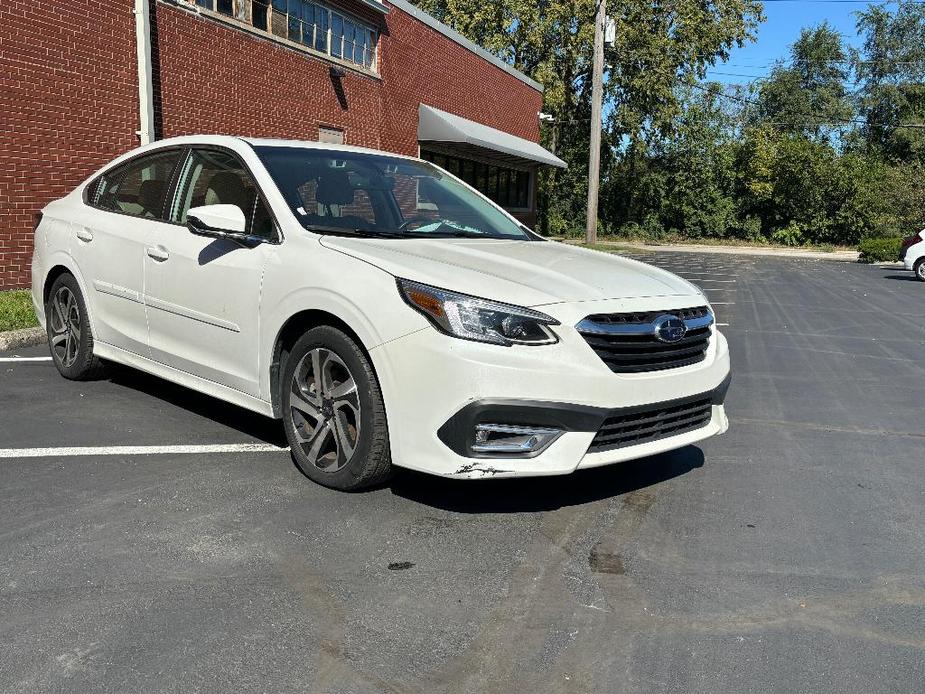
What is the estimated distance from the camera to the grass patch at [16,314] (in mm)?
8109

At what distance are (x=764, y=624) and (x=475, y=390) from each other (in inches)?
54.2

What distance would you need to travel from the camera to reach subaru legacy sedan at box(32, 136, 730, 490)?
3.72 m

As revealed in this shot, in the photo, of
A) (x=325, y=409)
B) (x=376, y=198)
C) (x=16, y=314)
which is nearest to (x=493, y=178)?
(x=16, y=314)

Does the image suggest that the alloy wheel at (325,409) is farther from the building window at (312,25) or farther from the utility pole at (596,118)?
the utility pole at (596,118)

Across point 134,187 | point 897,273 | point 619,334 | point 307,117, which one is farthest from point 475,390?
point 897,273

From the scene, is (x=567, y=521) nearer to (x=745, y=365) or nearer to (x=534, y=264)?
(x=534, y=264)

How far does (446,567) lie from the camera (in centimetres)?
352

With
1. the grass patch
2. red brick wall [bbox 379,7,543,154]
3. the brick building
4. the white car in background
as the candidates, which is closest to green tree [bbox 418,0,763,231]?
red brick wall [bbox 379,7,543,154]

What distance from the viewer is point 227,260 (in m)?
4.69

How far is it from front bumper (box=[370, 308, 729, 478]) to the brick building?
9.36 m

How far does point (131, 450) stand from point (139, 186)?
1777mm

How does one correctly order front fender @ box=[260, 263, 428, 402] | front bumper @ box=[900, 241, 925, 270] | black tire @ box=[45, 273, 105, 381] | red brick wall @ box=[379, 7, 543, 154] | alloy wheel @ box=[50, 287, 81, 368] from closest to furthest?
front fender @ box=[260, 263, 428, 402] → black tire @ box=[45, 273, 105, 381] → alloy wheel @ box=[50, 287, 81, 368] → red brick wall @ box=[379, 7, 543, 154] → front bumper @ box=[900, 241, 925, 270]

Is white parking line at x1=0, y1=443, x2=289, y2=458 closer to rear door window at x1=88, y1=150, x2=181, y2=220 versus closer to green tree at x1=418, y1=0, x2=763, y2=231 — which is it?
rear door window at x1=88, y1=150, x2=181, y2=220

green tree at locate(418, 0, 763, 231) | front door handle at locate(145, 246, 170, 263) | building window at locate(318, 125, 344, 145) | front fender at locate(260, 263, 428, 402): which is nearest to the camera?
front fender at locate(260, 263, 428, 402)
